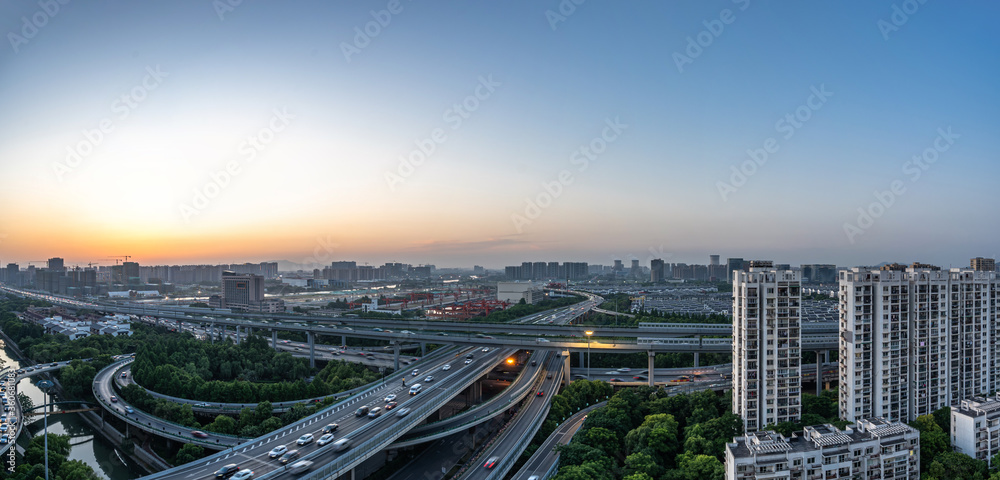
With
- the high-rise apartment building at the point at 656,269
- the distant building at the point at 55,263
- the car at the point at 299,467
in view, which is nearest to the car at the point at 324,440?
the car at the point at 299,467

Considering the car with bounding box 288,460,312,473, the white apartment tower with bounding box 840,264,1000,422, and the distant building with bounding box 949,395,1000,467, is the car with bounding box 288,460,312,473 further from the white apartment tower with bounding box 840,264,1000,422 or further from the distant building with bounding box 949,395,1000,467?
the distant building with bounding box 949,395,1000,467

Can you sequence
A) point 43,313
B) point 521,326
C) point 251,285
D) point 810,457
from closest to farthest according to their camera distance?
1. point 810,457
2. point 521,326
3. point 43,313
4. point 251,285

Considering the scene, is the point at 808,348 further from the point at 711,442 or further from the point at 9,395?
the point at 9,395

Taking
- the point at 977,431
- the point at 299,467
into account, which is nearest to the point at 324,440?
the point at 299,467

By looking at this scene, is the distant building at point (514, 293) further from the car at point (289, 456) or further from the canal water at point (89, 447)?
the car at point (289, 456)

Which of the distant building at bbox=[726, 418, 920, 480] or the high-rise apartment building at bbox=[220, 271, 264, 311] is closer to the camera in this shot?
the distant building at bbox=[726, 418, 920, 480]

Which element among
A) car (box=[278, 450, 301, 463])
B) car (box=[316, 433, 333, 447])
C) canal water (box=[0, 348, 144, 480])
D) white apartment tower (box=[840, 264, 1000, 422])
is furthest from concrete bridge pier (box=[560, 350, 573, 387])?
canal water (box=[0, 348, 144, 480])

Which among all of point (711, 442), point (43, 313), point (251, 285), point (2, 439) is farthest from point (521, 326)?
point (43, 313)
